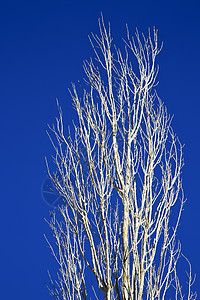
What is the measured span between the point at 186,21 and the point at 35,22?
2880 mm

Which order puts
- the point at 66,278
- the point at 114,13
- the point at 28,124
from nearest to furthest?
the point at 66,278
the point at 114,13
the point at 28,124

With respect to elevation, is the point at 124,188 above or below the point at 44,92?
below

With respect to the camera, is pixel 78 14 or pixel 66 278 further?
pixel 78 14

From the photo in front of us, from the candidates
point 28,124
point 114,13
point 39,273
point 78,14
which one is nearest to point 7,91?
point 28,124

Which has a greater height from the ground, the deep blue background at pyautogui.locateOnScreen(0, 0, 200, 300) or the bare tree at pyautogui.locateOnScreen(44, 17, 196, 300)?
the deep blue background at pyautogui.locateOnScreen(0, 0, 200, 300)

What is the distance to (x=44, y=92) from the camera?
8.62 meters

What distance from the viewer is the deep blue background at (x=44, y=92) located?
820 cm

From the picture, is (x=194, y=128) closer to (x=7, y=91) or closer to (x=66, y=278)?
(x=7, y=91)

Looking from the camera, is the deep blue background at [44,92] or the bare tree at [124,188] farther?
the deep blue background at [44,92]

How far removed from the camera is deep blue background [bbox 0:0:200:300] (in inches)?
323

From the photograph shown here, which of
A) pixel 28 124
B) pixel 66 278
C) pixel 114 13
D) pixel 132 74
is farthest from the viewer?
pixel 28 124

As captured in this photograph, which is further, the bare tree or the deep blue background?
the deep blue background

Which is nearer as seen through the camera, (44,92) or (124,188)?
(124,188)

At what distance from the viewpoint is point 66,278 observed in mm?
3227
